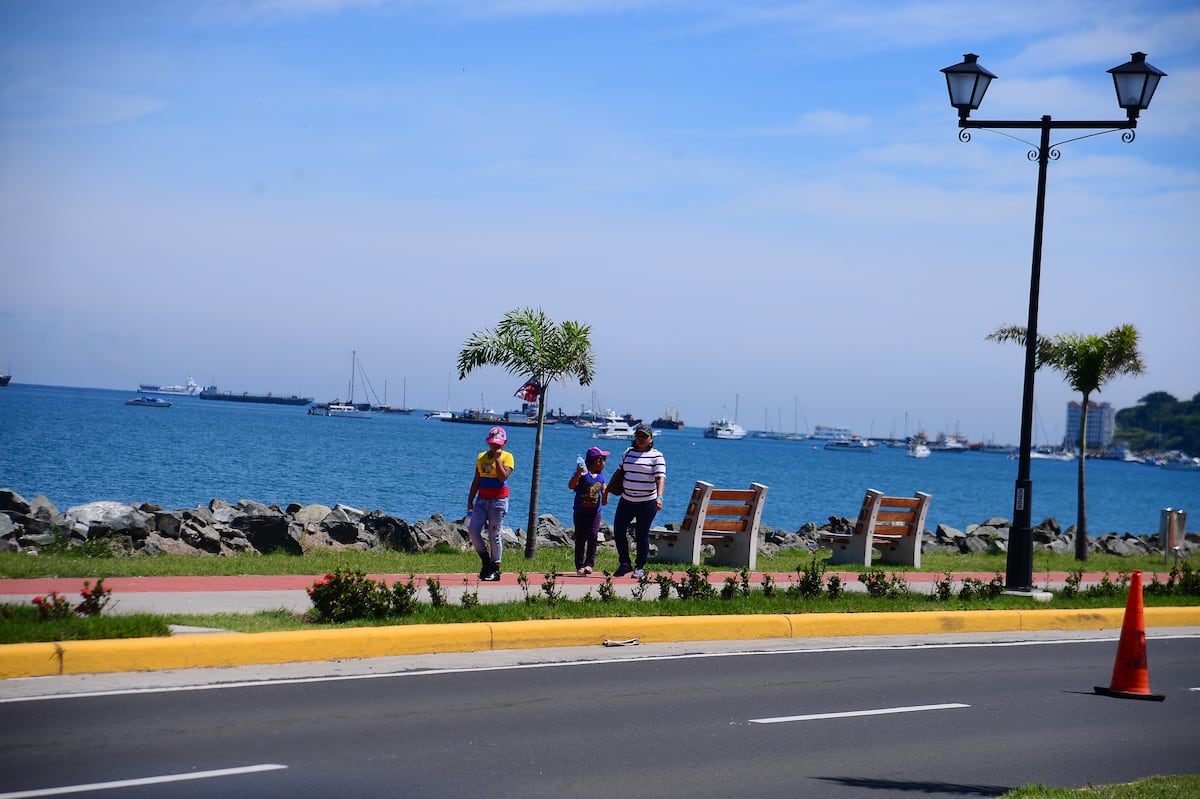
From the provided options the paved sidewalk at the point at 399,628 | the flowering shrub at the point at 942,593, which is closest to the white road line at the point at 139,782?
the paved sidewalk at the point at 399,628

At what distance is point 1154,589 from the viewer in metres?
18.3

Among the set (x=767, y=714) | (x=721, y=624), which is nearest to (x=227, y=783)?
(x=767, y=714)

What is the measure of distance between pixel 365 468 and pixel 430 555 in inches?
2283

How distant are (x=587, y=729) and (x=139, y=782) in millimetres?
2999

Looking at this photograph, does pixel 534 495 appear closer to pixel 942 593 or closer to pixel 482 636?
pixel 942 593

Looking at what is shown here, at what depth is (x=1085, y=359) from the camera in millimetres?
28109

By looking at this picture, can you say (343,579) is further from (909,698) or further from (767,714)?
(909,698)

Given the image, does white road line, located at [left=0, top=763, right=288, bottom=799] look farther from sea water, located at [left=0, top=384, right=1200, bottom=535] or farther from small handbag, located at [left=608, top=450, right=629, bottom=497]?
sea water, located at [left=0, top=384, right=1200, bottom=535]

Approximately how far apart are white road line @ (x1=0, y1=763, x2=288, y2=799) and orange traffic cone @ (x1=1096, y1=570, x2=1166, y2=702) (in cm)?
720

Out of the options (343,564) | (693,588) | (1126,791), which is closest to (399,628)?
(693,588)

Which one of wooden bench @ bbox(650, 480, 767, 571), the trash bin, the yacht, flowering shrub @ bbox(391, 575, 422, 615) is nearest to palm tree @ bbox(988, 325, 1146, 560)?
the trash bin

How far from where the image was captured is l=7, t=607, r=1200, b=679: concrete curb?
30.9ft

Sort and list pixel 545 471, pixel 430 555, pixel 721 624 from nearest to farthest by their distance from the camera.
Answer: pixel 721 624 → pixel 430 555 → pixel 545 471

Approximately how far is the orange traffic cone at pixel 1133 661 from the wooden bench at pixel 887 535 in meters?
10.1
